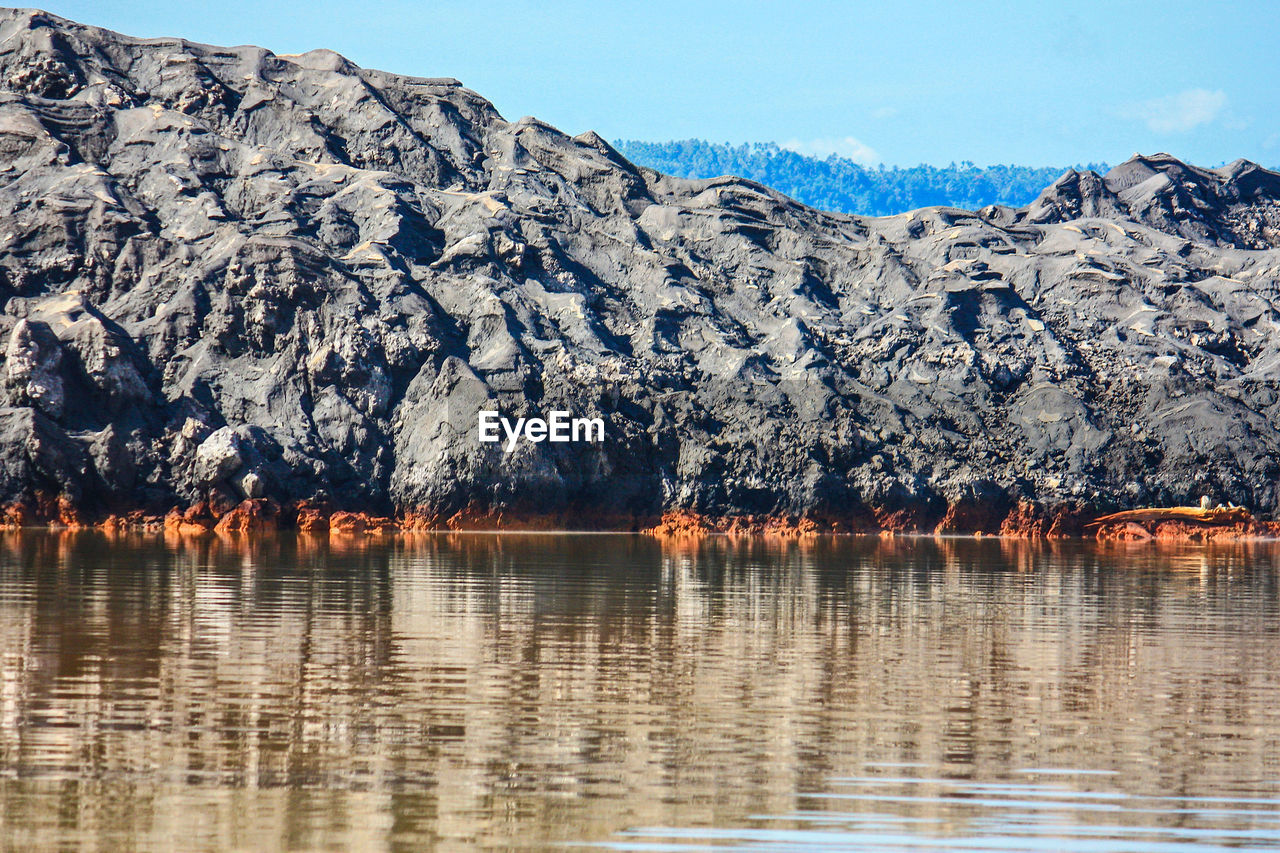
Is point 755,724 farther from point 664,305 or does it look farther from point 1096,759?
point 664,305

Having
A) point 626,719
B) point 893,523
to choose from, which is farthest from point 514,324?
point 626,719

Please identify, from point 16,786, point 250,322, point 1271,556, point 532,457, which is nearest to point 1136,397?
point 1271,556

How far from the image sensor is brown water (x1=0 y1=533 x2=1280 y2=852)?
1018 cm

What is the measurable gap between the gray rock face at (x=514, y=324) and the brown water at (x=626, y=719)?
32135mm

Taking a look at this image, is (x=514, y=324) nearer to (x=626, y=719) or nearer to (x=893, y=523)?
(x=893, y=523)

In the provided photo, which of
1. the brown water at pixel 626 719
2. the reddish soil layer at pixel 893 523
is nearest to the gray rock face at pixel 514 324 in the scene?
the reddish soil layer at pixel 893 523

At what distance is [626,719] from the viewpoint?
14.1 meters

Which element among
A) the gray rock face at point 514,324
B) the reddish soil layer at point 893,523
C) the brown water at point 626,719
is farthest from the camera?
the gray rock face at point 514,324

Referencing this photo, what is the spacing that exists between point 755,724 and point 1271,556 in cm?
4180

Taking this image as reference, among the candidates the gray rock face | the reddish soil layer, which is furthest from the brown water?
the gray rock face

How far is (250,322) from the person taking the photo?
6419cm

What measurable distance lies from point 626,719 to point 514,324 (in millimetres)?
54177

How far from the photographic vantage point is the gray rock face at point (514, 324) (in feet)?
196

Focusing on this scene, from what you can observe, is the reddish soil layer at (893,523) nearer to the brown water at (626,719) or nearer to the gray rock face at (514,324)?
the gray rock face at (514,324)
